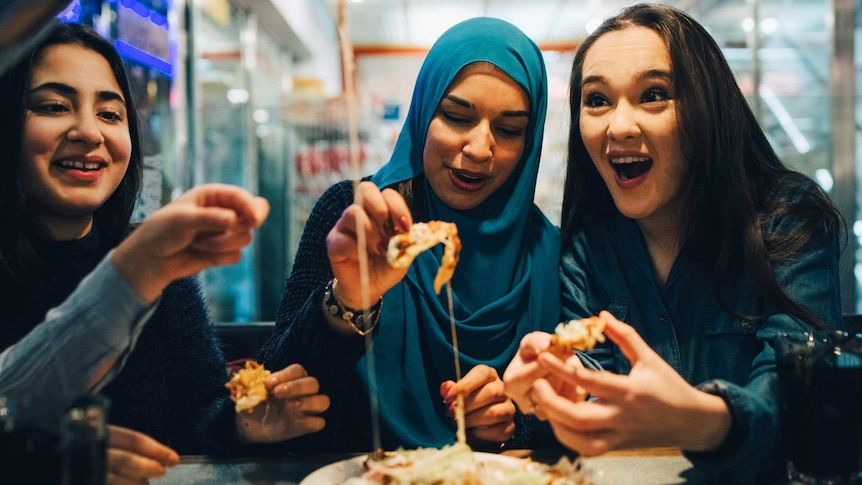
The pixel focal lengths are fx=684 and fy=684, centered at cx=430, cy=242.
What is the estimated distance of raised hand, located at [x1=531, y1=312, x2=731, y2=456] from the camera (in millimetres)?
948

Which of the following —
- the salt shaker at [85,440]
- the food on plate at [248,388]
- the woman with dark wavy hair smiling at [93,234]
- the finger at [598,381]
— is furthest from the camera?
the woman with dark wavy hair smiling at [93,234]

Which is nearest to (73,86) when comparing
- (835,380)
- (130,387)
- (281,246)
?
(130,387)

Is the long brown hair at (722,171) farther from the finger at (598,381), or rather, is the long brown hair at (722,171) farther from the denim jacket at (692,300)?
the finger at (598,381)

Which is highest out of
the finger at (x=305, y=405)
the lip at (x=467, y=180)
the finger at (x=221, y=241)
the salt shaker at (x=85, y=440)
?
the lip at (x=467, y=180)

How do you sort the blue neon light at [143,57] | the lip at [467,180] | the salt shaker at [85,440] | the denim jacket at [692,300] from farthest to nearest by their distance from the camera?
the blue neon light at [143,57], the lip at [467,180], the denim jacket at [692,300], the salt shaker at [85,440]

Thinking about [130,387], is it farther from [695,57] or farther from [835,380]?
[695,57]

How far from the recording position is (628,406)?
95cm

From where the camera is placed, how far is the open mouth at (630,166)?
1.56 m

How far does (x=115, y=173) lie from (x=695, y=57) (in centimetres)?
131

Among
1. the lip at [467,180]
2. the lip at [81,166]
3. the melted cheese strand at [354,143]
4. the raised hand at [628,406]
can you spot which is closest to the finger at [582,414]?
the raised hand at [628,406]

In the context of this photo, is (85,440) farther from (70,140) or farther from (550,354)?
(70,140)

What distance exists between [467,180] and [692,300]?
602 mm

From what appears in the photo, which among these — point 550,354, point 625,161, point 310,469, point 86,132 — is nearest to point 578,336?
point 550,354

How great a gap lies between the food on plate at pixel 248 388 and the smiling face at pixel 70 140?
0.54 meters
